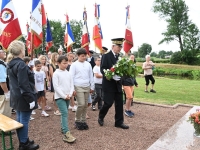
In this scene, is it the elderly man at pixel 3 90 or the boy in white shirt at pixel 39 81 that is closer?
the elderly man at pixel 3 90

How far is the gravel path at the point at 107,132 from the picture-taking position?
160 inches

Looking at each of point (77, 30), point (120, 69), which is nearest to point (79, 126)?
point (120, 69)

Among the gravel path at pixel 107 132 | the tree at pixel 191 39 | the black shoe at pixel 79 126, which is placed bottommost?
the gravel path at pixel 107 132

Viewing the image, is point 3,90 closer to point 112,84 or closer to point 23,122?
point 23,122

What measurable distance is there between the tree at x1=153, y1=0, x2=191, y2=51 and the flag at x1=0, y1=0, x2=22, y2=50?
42.4 meters

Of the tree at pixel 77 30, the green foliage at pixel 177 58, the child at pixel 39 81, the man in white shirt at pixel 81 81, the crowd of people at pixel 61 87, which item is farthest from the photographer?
the tree at pixel 77 30

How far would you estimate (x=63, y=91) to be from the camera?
14.1 ft

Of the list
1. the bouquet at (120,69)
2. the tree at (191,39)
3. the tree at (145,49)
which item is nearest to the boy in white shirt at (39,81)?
the bouquet at (120,69)

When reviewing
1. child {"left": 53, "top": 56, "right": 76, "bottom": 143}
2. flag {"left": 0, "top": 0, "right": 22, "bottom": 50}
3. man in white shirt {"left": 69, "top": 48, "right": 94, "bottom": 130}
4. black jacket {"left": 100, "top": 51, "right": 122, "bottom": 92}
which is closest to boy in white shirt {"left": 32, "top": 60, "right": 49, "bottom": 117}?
flag {"left": 0, "top": 0, "right": 22, "bottom": 50}

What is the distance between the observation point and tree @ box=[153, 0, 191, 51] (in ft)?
146

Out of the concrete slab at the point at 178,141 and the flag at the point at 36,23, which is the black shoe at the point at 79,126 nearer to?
the concrete slab at the point at 178,141

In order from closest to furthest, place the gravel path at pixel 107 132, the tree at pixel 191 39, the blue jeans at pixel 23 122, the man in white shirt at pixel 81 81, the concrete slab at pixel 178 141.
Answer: the concrete slab at pixel 178 141 → the blue jeans at pixel 23 122 → the gravel path at pixel 107 132 → the man in white shirt at pixel 81 81 → the tree at pixel 191 39

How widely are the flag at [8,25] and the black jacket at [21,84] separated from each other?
3.23 meters

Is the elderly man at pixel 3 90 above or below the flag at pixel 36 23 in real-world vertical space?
below
